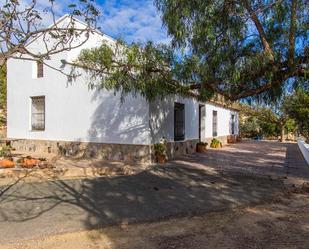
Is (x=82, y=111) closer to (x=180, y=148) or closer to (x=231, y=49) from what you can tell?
(x=180, y=148)

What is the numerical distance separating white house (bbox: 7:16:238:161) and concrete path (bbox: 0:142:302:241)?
2.27 m

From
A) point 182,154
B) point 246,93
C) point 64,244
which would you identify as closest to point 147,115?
point 182,154

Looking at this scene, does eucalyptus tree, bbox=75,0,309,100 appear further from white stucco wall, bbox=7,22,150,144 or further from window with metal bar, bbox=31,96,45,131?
window with metal bar, bbox=31,96,45,131

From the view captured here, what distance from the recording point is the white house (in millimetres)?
12055

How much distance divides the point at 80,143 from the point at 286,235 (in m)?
10.0

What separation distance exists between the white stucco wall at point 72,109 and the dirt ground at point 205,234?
21.4ft

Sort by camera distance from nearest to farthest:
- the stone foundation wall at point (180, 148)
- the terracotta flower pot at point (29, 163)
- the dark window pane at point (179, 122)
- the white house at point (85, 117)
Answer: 1. the terracotta flower pot at point (29, 163)
2. the white house at point (85, 117)
3. the stone foundation wall at point (180, 148)
4. the dark window pane at point (179, 122)

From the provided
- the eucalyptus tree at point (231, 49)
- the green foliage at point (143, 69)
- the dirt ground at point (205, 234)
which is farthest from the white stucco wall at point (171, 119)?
the dirt ground at point (205, 234)

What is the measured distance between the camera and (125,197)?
7.05 m

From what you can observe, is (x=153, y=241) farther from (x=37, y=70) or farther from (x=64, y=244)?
(x=37, y=70)

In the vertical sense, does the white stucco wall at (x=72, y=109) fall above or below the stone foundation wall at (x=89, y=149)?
above

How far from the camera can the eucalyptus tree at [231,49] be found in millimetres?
6629

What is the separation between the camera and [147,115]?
38.5ft

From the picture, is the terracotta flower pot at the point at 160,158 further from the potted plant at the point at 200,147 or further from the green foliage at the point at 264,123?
the green foliage at the point at 264,123
